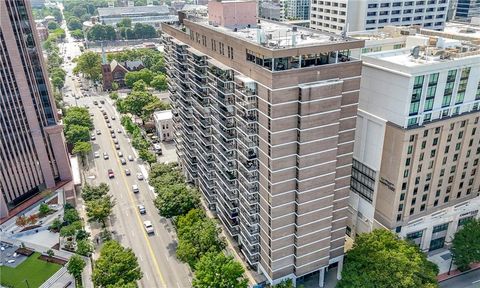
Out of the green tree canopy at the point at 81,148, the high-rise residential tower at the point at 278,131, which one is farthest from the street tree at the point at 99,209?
the green tree canopy at the point at 81,148

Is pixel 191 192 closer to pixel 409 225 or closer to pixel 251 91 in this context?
pixel 251 91

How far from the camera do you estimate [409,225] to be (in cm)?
8131

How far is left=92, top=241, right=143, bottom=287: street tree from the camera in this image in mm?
70625

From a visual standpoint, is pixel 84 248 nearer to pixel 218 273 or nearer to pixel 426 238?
pixel 218 273

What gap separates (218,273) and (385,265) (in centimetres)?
3050

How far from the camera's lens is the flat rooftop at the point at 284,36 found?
6250 centimetres

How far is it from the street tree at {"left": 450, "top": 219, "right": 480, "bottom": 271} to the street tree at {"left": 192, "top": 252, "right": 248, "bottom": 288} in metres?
44.6

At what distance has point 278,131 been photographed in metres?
60.4

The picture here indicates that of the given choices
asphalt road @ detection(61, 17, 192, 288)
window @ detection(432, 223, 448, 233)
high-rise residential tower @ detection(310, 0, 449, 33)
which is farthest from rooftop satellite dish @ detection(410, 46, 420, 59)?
asphalt road @ detection(61, 17, 192, 288)

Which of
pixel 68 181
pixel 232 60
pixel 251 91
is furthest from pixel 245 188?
pixel 68 181

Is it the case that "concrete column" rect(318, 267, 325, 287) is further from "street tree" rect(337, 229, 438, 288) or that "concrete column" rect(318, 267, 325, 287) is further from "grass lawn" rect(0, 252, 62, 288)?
"grass lawn" rect(0, 252, 62, 288)

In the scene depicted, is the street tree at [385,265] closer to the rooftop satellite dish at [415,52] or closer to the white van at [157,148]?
the rooftop satellite dish at [415,52]

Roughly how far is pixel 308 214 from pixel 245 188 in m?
13.0

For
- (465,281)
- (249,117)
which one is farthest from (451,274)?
(249,117)
